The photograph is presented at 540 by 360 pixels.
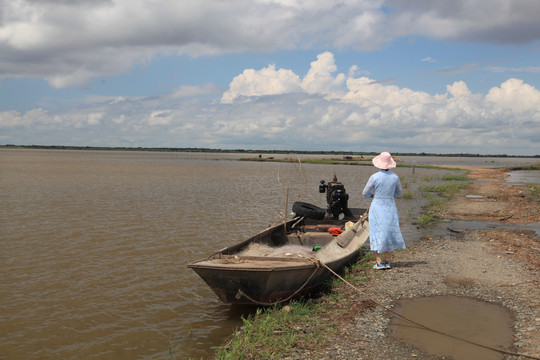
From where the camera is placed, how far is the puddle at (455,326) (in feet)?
17.3

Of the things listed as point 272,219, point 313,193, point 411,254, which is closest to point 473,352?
point 411,254

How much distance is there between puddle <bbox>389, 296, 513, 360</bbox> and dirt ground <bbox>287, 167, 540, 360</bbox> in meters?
0.14

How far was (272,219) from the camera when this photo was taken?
56.2ft

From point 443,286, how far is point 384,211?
5.89 feet

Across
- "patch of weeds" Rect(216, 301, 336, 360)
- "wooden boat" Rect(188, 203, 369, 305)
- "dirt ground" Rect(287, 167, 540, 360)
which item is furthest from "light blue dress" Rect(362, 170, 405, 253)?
"patch of weeds" Rect(216, 301, 336, 360)

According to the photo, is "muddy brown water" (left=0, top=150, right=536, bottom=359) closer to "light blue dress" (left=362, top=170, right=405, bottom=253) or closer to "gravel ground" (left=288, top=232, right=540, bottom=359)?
"gravel ground" (left=288, top=232, right=540, bottom=359)

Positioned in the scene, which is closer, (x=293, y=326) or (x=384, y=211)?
Result: (x=293, y=326)

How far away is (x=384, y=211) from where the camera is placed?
8.22m

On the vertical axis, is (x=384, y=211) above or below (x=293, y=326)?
above

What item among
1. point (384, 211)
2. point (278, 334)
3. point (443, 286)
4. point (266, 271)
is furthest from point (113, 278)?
point (443, 286)

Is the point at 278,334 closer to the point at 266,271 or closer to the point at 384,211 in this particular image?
the point at 266,271

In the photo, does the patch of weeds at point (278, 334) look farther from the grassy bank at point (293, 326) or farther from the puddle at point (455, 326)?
the puddle at point (455, 326)

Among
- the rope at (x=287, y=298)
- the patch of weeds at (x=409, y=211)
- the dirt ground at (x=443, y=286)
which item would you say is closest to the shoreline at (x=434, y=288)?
the dirt ground at (x=443, y=286)

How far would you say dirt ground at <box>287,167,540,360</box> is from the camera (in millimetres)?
5305
